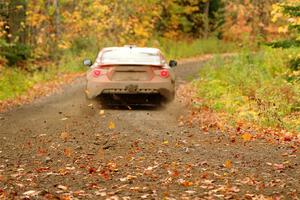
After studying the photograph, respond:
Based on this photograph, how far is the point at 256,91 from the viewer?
599 inches

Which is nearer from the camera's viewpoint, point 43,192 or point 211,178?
point 43,192

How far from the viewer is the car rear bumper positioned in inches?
574

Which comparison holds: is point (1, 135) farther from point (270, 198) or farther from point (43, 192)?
point (270, 198)

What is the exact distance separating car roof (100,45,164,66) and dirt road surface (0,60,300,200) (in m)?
1.44

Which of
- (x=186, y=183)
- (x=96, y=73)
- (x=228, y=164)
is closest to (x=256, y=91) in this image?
(x=96, y=73)

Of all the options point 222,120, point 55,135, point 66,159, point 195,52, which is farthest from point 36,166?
point 195,52

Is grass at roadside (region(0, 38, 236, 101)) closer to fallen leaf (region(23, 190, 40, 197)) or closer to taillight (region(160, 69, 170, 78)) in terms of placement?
taillight (region(160, 69, 170, 78))

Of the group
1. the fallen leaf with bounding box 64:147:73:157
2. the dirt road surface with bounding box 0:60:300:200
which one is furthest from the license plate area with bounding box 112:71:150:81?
the fallen leaf with bounding box 64:147:73:157

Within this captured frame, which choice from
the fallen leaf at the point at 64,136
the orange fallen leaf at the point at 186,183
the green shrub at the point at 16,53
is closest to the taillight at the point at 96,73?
the fallen leaf at the point at 64,136

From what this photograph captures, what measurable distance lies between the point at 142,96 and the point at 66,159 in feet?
18.0

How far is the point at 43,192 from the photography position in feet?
24.6

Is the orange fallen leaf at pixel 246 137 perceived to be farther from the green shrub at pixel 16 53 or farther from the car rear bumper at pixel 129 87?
the green shrub at pixel 16 53

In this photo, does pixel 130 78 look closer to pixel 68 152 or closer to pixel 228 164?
pixel 68 152

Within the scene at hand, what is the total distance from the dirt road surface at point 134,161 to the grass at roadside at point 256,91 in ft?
5.00
